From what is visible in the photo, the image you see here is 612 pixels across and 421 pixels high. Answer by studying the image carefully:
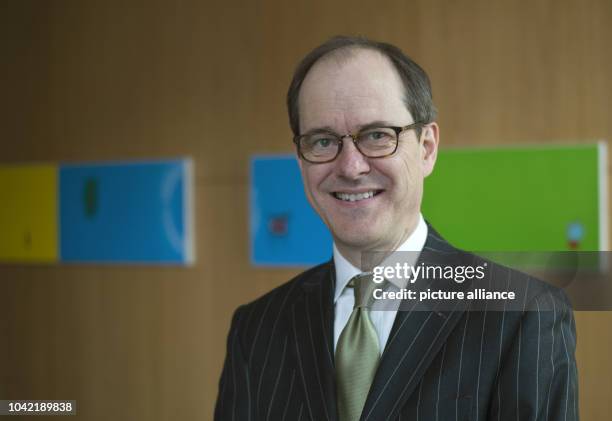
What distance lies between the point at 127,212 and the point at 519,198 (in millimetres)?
2021

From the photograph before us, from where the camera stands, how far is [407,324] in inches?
50.9

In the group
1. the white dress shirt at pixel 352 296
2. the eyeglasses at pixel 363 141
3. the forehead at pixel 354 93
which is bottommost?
the white dress shirt at pixel 352 296

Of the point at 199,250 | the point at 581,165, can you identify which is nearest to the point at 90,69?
the point at 199,250

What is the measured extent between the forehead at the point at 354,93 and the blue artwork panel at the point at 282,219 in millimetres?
1919

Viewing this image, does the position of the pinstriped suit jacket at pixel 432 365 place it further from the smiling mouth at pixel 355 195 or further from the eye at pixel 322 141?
the eye at pixel 322 141

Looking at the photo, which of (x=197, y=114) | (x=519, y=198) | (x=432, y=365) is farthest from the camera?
(x=197, y=114)

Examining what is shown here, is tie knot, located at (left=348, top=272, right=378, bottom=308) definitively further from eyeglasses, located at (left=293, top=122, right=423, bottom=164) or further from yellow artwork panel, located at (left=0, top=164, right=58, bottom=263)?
yellow artwork panel, located at (left=0, top=164, right=58, bottom=263)

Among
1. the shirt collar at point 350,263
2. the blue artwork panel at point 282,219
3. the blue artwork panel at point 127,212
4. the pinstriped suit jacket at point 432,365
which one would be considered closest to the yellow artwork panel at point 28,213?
the blue artwork panel at point 127,212

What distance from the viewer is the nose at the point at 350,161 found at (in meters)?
1.29

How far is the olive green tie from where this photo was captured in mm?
1292

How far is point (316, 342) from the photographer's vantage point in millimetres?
1378

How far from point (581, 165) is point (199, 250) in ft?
6.06

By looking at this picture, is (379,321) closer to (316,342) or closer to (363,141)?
(316,342)

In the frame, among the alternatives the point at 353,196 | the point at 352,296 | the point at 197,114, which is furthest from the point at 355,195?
the point at 197,114
